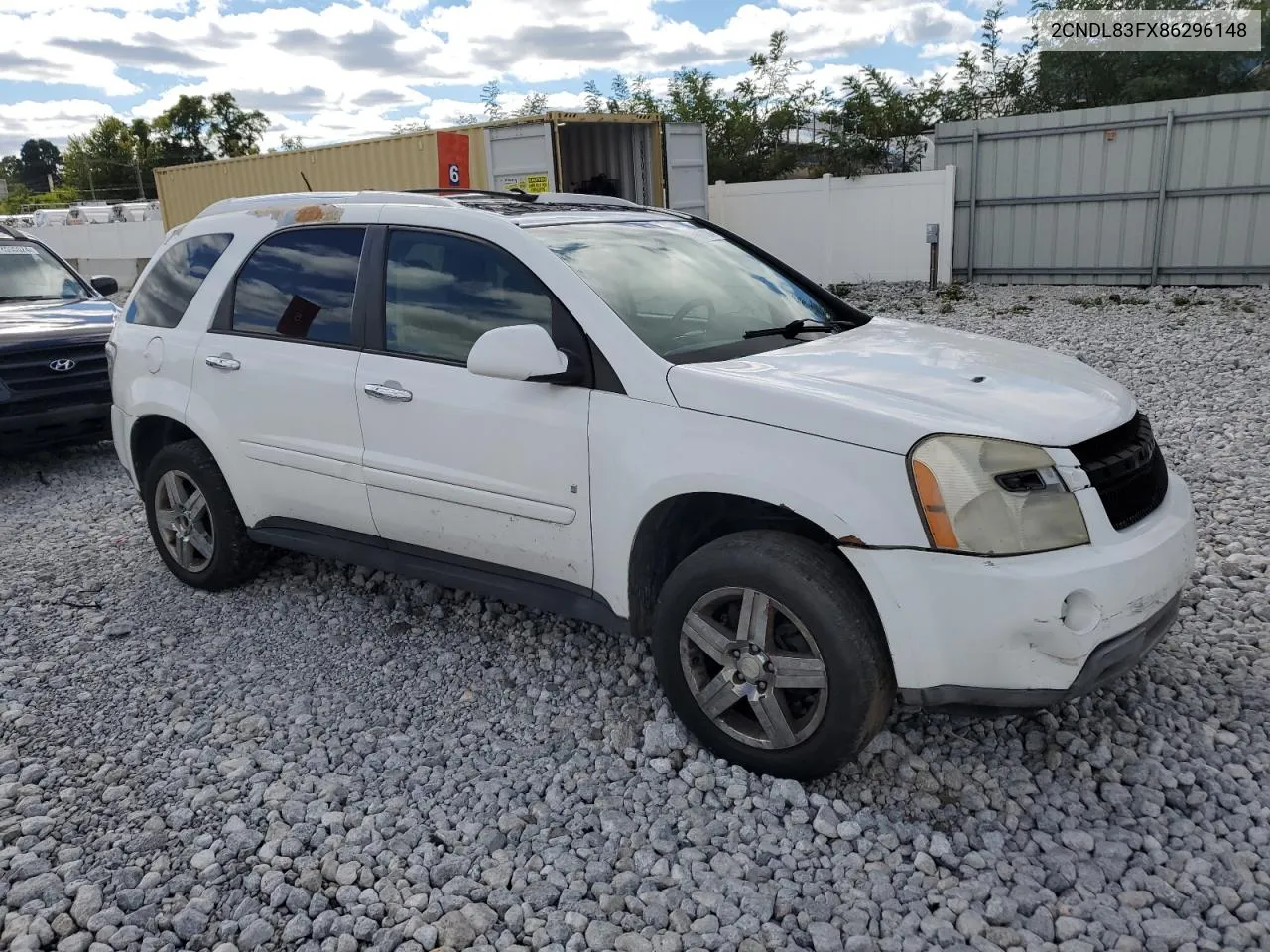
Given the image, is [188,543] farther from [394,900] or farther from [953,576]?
[953,576]

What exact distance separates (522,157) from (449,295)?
10.6m

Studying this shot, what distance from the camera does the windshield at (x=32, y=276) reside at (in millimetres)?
8211

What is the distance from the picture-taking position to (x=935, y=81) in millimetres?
20719

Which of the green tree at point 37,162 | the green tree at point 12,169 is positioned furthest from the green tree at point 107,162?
the green tree at point 37,162

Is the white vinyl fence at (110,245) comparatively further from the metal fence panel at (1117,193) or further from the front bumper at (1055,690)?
the front bumper at (1055,690)

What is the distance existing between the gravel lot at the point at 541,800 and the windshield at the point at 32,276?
4.67 metres

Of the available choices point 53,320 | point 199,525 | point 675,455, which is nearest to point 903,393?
point 675,455

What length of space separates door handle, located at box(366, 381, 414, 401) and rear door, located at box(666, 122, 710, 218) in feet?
37.3

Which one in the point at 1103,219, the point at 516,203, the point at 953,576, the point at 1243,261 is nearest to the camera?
the point at 953,576

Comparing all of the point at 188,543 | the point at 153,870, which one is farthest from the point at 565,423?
the point at 188,543

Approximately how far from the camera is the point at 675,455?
3.14 meters

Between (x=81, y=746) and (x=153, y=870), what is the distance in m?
0.94

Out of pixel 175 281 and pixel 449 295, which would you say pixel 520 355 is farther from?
pixel 175 281

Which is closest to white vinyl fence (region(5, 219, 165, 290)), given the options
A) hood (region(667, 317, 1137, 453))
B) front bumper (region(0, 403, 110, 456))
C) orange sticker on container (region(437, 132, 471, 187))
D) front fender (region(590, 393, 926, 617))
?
orange sticker on container (region(437, 132, 471, 187))
